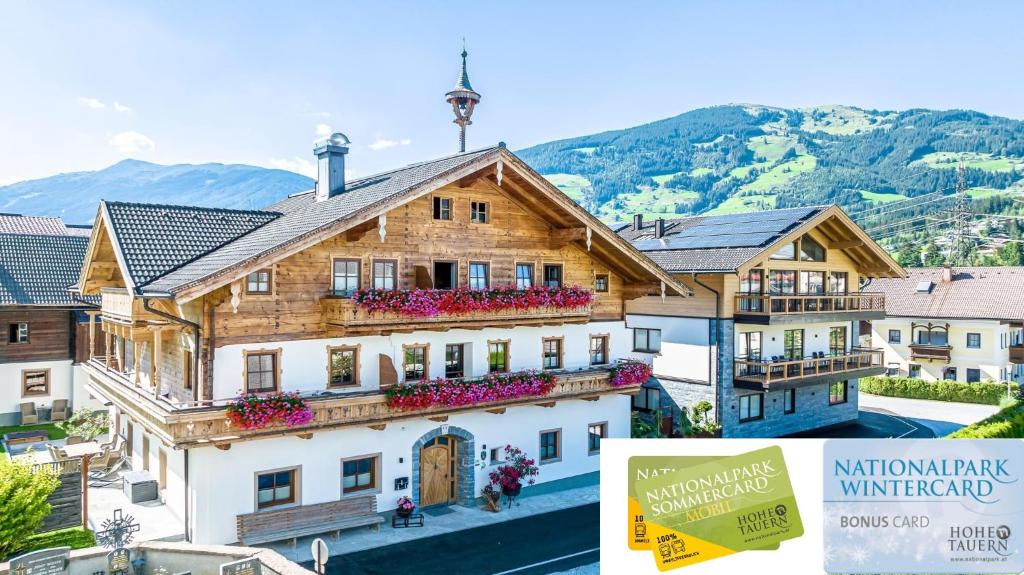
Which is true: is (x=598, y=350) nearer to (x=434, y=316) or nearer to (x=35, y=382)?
(x=434, y=316)

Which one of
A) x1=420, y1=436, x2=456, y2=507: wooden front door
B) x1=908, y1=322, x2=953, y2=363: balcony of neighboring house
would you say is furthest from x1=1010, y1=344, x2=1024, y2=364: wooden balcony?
x1=420, y1=436, x2=456, y2=507: wooden front door

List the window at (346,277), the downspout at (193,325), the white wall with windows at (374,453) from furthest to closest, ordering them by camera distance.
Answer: the window at (346,277) → the downspout at (193,325) → the white wall with windows at (374,453)

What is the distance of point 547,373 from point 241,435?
9179 millimetres

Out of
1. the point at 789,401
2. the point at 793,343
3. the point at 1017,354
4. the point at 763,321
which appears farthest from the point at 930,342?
the point at 763,321

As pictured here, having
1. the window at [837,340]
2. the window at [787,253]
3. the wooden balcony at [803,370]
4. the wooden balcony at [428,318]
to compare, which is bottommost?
the wooden balcony at [803,370]

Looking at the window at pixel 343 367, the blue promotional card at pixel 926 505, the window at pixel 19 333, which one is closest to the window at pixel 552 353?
the window at pixel 343 367

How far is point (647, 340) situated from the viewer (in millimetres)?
31547

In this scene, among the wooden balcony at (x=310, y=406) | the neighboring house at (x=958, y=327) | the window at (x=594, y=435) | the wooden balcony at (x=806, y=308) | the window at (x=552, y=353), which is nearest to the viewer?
the wooden balcony at (x=310, y=406)

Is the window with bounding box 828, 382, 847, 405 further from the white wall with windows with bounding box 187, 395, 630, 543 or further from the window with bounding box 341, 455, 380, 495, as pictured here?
the window with bounding box 341, 455, 380, 495

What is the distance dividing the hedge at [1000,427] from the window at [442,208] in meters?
14.6

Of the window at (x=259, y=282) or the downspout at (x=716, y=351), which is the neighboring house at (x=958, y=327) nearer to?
the downspout at (x=716, y=351)

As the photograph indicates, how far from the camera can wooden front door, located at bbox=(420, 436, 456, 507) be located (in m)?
20.8

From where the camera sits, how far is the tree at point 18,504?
1489 cm

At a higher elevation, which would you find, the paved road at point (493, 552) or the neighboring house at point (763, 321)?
the neighboring house at point (763, 321)
